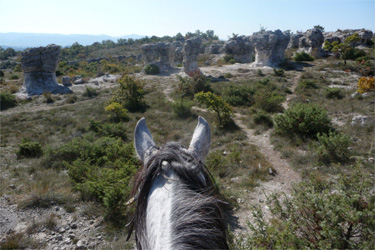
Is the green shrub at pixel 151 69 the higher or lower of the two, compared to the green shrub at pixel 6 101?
higher

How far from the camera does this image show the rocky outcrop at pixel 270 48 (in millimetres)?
24453

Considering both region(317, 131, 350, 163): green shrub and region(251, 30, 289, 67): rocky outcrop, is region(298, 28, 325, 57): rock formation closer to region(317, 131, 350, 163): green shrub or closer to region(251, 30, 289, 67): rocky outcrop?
region(251, 30, 289, 67): rocky outcrop

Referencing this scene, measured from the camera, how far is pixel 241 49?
29.1 m

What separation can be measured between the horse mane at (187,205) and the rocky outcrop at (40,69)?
20175mm

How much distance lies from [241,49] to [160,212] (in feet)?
102

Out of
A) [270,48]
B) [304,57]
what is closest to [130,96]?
[270,48]

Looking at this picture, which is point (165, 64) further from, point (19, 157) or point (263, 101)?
point (19, 157)

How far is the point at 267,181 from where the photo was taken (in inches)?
210

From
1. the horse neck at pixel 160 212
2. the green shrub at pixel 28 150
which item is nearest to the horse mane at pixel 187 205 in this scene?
the horse neck at pixel 160 212

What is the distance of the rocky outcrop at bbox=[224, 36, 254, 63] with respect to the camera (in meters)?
29.0

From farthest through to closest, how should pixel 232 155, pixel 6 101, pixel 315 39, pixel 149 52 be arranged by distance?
1. pixel 315 39
2. pixel 149 52
3. pixel 6 101
4. pixel 232 155

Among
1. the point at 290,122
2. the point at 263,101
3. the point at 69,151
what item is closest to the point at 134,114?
the point at 69,151

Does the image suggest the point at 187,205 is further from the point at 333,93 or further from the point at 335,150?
the point at 333,93

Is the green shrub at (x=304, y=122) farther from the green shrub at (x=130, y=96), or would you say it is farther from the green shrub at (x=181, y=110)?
the green shrub at (x=130, y=96)
